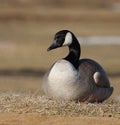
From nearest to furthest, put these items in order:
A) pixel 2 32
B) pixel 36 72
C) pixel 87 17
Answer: pixel 36 72 → pixel 2 32 → pixel 87 17

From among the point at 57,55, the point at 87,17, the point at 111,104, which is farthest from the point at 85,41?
the point at 111,104

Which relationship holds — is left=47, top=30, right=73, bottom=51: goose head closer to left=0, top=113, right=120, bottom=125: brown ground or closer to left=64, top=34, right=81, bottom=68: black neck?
left=64, top=34, right=81, bottom=68: black neck

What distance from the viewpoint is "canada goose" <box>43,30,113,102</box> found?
9.54 m

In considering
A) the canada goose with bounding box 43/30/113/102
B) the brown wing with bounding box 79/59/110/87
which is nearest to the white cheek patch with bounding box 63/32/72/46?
the canada goose with bounding box 43/30/113/102

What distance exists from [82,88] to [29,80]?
11.9 metres

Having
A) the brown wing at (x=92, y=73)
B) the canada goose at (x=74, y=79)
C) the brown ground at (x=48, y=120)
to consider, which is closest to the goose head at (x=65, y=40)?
the canada goose at (x=74, y=79)

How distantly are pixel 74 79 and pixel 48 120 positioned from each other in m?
1.00

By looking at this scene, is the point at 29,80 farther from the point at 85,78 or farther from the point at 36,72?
the point at 85,78

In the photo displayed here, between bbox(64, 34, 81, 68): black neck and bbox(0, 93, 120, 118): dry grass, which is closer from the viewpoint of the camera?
bbox(0, 93, 120, 118): dry grass

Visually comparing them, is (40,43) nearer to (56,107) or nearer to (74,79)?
(74,79)

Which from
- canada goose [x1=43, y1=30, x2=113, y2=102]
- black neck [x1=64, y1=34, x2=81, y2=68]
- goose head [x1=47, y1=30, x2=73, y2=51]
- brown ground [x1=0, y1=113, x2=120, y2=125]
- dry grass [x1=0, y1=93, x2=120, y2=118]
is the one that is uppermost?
goose head [x1=47, y1=30, x2=73, y2=51]

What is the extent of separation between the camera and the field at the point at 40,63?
9.01 m

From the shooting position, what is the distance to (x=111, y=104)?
9.94 metres

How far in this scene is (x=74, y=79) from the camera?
9586 millimetres
